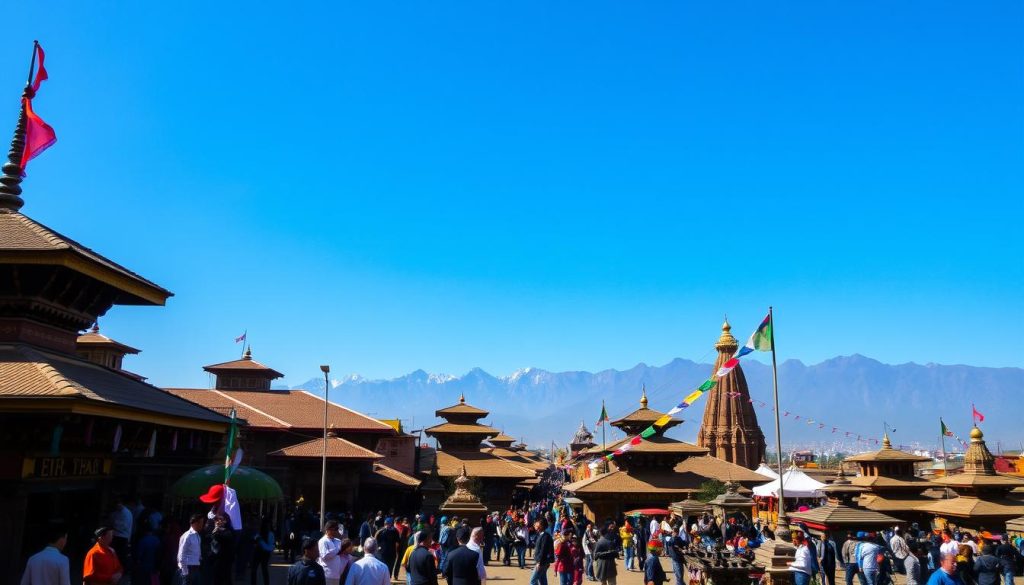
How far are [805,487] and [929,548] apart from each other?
13485mm

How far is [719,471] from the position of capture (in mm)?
41188

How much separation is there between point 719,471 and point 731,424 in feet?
85.4

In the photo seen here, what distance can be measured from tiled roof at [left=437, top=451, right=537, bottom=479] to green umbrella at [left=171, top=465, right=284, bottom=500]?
906 inches

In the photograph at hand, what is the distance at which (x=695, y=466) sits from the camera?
41.9m

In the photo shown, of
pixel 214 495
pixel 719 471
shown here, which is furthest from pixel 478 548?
pixel 719 471

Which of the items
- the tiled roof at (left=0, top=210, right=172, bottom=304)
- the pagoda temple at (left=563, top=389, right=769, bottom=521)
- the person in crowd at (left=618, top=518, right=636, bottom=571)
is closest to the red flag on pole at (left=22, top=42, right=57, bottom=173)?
the tiled roof at (left=0, top=210, right=172, bottom=304)

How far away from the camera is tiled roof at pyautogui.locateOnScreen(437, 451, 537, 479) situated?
42.4 metres

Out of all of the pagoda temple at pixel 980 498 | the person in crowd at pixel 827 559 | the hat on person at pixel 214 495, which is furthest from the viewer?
the pagoda temple at pixel 980 498

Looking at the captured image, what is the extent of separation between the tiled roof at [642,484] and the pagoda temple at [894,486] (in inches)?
333

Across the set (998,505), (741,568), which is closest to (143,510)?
(741,568)

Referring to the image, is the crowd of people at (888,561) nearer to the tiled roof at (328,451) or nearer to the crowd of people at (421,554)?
the crowd of people at (421,554)

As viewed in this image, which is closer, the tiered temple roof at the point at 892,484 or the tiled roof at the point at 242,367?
the tiered temple roof at the point at 892,484

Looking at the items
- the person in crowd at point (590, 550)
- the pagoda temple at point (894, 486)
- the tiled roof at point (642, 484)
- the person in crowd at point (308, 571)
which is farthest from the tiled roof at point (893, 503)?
the person in crowd at point (308, 571)

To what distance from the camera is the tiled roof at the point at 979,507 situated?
3009 centimetres
